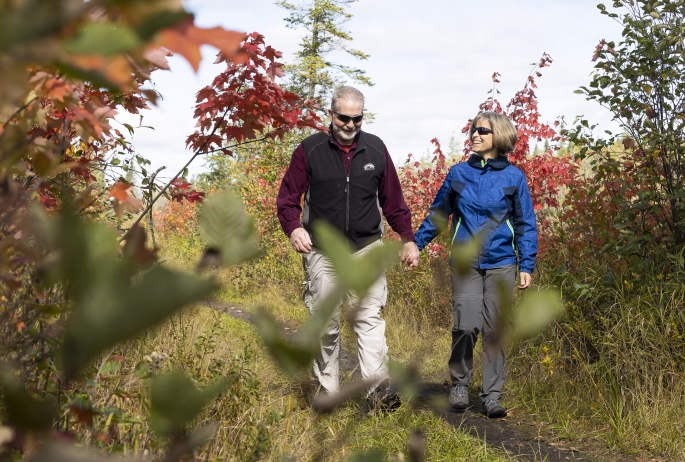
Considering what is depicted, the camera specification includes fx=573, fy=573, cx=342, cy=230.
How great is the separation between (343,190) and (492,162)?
1.03m

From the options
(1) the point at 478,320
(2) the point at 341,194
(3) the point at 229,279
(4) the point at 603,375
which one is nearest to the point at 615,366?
(4) the point at 603,375

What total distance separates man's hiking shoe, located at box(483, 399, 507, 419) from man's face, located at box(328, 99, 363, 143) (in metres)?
1.92

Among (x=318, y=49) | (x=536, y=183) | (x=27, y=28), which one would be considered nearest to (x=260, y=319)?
(x=27, y=28)

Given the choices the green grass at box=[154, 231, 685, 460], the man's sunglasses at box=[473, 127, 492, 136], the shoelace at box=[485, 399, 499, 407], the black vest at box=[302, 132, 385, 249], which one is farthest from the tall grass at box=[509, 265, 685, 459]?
the black vest at box=[302, 132, 385, 249]

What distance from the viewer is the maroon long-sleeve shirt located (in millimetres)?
3542

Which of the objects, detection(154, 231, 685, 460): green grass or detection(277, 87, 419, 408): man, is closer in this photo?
detection(154, 231, 685, 460): green grass

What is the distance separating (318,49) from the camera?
2356cm

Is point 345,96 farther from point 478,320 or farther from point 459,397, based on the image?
point 459,397

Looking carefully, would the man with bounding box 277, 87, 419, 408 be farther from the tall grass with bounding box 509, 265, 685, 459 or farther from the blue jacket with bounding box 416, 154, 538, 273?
the tall grass with bounding box 509, 265, 685, 459

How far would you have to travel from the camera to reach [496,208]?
3590 millimetres

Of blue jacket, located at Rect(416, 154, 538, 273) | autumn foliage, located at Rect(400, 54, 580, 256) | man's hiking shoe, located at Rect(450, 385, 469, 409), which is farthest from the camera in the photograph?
autumn foliage, located at Rect(400, 54, 580, 256)

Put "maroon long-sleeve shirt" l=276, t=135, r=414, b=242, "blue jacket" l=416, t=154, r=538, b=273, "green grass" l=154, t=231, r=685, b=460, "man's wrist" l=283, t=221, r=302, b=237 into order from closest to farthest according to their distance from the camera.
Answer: "green grass" l=154, t=231, r=685, b=460 → "man's wrist" l=283, t=221, r=302, b=237 → "maroon long-sleeve shirt" l=276, t=135, r=414, b=242 → "blue jacket" l=416, t=154, r=538, b=273

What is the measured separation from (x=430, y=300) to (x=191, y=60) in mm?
5744

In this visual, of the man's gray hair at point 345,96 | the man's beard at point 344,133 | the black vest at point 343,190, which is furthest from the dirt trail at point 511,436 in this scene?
the man's gray hair at point 345,96
